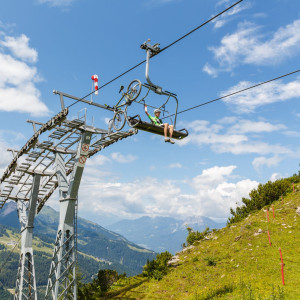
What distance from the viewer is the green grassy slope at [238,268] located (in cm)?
1512

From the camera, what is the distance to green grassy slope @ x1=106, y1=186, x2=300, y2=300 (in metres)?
15.1

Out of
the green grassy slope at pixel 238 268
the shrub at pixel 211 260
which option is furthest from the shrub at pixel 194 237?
the shrub at pixel 211 260

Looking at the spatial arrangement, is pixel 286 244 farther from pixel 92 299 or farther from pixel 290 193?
pixel 92 299

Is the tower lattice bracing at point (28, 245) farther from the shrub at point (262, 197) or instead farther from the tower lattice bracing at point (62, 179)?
Result: the shrub at point (262, 197)

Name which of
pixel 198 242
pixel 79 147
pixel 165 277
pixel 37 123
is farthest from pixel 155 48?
pixel 198 242

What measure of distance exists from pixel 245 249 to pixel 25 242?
18731 millimetres

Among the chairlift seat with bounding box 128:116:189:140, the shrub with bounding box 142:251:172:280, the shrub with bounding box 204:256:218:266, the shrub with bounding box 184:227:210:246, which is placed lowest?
the shrub with bounding box 142:251:172:280

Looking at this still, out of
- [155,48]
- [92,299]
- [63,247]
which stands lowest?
[92,299]

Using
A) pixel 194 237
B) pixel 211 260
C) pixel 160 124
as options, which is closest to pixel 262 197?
pixel 194 237

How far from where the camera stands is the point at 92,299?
20.4 metres

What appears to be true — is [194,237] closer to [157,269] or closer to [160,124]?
[157,269]

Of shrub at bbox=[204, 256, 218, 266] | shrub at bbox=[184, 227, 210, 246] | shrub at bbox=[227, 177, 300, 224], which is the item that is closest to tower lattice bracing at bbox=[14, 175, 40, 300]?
shrub at bbox=[204, 256, 218, 266]

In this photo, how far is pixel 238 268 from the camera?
1833 cm

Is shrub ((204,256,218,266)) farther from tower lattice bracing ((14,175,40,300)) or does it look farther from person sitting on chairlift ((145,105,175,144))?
tower lattice bracing ((14,175,40,300))
